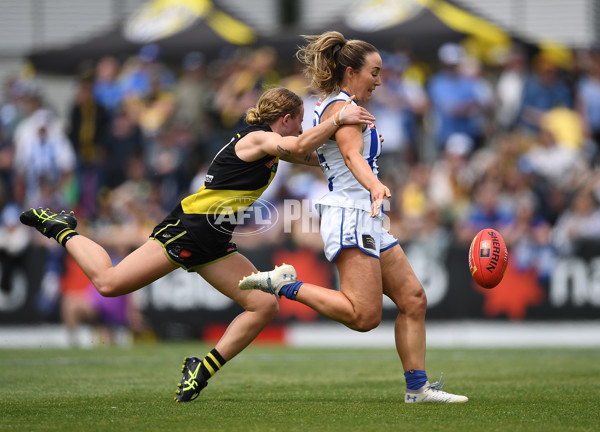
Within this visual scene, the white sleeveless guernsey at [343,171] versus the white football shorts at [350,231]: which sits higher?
the white sleeveless guernsey at [343,171]

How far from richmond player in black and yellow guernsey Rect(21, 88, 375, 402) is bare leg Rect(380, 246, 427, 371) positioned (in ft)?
3.02

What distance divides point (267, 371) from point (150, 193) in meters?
6.55

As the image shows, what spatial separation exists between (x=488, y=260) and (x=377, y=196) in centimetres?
131

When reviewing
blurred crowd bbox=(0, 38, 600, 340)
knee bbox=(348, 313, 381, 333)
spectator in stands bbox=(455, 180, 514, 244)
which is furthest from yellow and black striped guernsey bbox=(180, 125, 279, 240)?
spectator in stands bbox=(455, 180, 514, 244)

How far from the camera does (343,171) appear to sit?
6.32 meters

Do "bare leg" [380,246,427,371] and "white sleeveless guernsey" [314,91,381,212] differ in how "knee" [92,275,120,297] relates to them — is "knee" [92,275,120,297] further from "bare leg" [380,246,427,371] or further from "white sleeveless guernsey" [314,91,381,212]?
"bare leg" [380,246,427,371]

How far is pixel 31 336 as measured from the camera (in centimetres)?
1357

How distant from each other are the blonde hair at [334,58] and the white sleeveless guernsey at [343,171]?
0.12 meters

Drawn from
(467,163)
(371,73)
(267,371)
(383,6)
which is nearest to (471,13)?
(383,6)

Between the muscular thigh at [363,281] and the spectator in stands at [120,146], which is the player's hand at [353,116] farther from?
the spectator in stands at [120,146]

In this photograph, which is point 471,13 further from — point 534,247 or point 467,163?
point 534,247

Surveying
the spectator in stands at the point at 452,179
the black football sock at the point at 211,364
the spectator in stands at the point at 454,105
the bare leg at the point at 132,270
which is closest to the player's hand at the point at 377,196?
the bare leg at the point at 132,270

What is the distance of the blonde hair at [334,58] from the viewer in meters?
6.34

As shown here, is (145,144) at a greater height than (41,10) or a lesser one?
lesser
